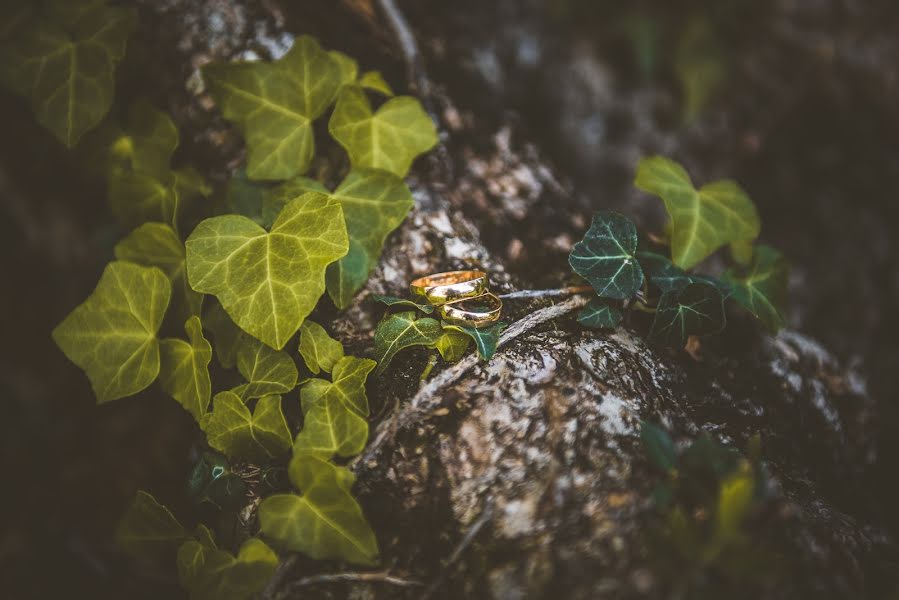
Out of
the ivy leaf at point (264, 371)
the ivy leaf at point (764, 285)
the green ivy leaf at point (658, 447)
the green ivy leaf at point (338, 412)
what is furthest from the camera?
the ivy leaf at point (764, 285)

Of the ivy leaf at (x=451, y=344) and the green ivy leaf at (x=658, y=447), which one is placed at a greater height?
the ivy leaf at (x=451, y=344)

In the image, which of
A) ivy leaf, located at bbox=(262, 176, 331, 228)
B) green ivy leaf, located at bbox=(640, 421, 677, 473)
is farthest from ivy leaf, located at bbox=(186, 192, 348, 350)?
green ivy leaf, located at bbox=(640, 421, 677, 473)

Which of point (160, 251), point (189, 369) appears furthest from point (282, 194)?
point (189, 369)

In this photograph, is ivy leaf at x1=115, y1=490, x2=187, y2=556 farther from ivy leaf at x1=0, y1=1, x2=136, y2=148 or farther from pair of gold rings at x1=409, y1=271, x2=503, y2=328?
ivy leaf at x1=0, y1=1, x2=136, y2=148

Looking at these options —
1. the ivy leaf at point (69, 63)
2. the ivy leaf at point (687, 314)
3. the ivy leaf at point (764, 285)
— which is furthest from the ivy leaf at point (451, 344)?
the ivy leaf at point (69, 63)

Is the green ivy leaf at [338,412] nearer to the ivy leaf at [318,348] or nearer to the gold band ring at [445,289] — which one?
the ivy leaf at [318,348]

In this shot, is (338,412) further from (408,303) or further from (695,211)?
(695,211)
